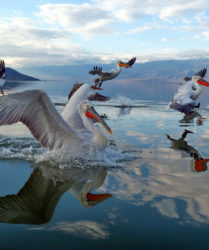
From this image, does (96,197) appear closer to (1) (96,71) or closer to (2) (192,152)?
(2) (192,152)

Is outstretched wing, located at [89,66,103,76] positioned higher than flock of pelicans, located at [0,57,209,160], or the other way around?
outstretched wing, located at [89,66,103,76]

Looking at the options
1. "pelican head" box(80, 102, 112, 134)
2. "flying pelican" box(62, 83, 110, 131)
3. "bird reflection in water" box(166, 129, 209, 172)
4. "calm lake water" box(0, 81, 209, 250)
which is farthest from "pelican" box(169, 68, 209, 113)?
"pelican head" box(80, 102, 112, 134)

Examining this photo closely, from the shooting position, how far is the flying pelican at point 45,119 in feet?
14.2

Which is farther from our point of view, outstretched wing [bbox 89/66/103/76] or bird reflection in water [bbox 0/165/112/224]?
outstretched wing [bbox 89/66/103/76]

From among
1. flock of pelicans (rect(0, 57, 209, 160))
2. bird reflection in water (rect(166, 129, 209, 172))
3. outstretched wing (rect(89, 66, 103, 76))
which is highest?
outstretched wing (rect(89, 66, 103, 76))

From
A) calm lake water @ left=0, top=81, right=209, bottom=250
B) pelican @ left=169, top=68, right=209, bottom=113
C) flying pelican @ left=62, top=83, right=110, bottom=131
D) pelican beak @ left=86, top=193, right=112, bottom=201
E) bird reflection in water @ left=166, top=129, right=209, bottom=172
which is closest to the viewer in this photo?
calm lake water @ left=0, top=81, right=209, bottom=250

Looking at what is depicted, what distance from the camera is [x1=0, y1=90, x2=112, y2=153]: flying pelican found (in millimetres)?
4340

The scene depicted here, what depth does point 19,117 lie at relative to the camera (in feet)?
14.6

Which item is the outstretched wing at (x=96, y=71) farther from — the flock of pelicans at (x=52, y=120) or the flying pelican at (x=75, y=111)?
the flock of pelicans at (x=52, y=120)

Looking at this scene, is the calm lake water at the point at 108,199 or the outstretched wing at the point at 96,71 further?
the outstretched wing at the point at 96,71

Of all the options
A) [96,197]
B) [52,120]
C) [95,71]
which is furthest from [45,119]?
[95,71]

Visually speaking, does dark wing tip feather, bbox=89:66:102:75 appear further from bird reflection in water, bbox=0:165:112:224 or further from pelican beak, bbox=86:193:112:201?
pelican beak, bbox=86:193:112:201

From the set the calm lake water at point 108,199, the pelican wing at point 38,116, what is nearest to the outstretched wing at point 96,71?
the calm lake water at point 108,199

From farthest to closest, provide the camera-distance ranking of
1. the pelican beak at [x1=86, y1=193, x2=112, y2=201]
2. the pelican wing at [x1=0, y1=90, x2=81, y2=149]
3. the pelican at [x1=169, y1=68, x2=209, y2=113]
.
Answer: the pelican at [x1=169, y1=68, x2=209, y2=113]
the pelican wing at [x1=0, y1=90, x2=81, y2=149]
the pelican beak at [x1=86, y1=193, x2=112, y2=201]
